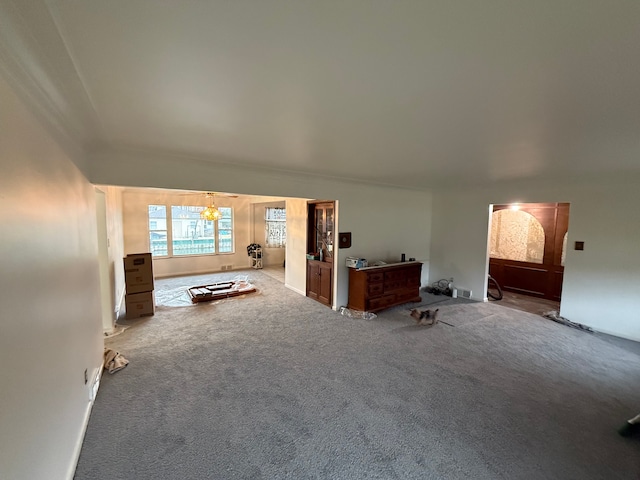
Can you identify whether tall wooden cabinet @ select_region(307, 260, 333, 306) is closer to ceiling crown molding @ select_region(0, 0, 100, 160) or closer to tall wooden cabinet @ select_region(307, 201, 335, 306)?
tall wooden cabinet @ select_region(307, 201, 335, 306)

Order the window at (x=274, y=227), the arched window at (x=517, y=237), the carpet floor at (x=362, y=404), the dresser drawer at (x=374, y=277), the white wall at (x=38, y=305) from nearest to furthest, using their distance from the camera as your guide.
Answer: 1. the white wall at (x=38, y=305)
2. the carpet floor at (x=362, y=404)
3. the dresser drawer at (x=374, y=277)
4. the arched window at (x=517, y=237)
5. the window at (x=274, y=227)

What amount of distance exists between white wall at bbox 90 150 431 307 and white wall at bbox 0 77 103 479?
869 millimetres

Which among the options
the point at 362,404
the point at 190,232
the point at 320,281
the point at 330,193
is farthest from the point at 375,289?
the point at 190,232

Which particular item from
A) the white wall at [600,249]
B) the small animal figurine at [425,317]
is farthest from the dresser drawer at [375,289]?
the white wall at [600,249]

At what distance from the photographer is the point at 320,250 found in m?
5.26

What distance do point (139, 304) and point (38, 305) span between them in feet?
11.3

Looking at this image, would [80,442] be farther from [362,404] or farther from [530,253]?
[530,253]

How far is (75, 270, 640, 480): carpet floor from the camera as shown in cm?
178

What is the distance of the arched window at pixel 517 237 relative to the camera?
5.76 m

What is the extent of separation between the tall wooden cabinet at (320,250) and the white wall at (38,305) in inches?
138

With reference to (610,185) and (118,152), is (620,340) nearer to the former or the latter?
(610,185)

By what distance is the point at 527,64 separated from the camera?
3.84ft

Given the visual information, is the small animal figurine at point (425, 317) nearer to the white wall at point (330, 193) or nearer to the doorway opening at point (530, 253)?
the white wall at point (330, 193)

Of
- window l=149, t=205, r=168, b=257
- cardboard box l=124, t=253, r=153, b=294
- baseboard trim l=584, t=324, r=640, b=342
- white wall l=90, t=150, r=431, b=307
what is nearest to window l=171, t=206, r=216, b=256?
window l=149, t=205, r=168, b=257
